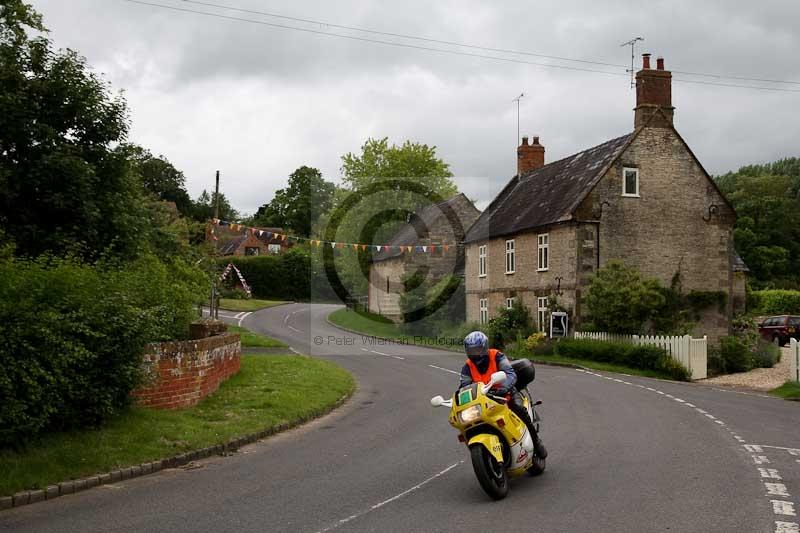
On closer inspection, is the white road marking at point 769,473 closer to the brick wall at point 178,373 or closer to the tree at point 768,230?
the brick wall at point 178,373

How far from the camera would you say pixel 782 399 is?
1977cm

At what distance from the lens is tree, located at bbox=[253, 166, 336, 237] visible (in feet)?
345

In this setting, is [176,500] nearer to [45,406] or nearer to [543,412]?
[45,406]

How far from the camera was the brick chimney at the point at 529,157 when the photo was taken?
46781 millimetres

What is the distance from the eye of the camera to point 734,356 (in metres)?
29.8

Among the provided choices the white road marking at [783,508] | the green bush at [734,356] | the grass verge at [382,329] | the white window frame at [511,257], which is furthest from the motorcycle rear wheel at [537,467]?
the white window frame at [511,257]

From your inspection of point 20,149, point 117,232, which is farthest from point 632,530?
point 20,149

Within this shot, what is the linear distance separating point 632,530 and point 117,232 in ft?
48.7

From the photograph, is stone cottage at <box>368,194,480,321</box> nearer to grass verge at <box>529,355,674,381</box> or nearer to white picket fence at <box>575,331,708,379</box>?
grass verge at <box>529,355,674,381</box>

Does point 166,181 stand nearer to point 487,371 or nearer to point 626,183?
point 626,183

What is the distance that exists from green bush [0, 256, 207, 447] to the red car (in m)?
34.2

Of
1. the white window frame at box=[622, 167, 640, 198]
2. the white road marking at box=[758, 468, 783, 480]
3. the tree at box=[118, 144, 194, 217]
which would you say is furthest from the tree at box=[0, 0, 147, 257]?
the tree at box=[118, 144, 194, 217]

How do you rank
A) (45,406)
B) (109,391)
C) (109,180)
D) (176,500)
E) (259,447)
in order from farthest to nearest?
(109,180)
(259,447)
(109,391)
(45,406)
(176,500)

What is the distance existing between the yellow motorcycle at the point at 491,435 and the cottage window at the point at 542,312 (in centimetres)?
2640
